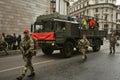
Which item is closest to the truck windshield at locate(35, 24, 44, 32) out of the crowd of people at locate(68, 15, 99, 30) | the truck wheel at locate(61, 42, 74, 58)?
the truck wheel at locate(61, 42, 74, 58)

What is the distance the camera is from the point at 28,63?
7887 millimetres

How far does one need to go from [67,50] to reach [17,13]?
14.7 m

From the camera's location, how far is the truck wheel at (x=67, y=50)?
45.3ft

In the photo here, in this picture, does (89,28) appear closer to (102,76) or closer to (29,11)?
(102,76)

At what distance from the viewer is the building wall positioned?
24.4m

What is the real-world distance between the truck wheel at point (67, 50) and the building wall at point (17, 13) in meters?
12.0

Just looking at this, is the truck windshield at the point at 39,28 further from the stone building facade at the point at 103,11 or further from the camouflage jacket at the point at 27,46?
the stone building facade at the point at 103,11

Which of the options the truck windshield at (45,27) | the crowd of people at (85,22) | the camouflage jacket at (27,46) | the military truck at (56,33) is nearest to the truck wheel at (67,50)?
the military truck at (56,33)

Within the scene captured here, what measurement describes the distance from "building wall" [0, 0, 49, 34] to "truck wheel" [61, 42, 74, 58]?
12.0 m

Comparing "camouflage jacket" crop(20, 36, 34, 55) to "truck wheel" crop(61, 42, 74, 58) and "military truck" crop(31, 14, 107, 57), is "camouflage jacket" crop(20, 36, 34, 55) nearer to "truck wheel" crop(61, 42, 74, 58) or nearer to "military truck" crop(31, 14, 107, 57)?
"military truck" crop(31, 14, 107, 57)

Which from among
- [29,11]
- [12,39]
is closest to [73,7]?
[29,11]

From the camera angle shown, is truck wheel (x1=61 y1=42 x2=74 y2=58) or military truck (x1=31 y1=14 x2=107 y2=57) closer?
military truck (x1=31 y1=14 x2=107 y2=57)

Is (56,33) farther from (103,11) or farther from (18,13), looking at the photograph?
(103,11)

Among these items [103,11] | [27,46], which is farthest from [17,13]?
[103,11]
